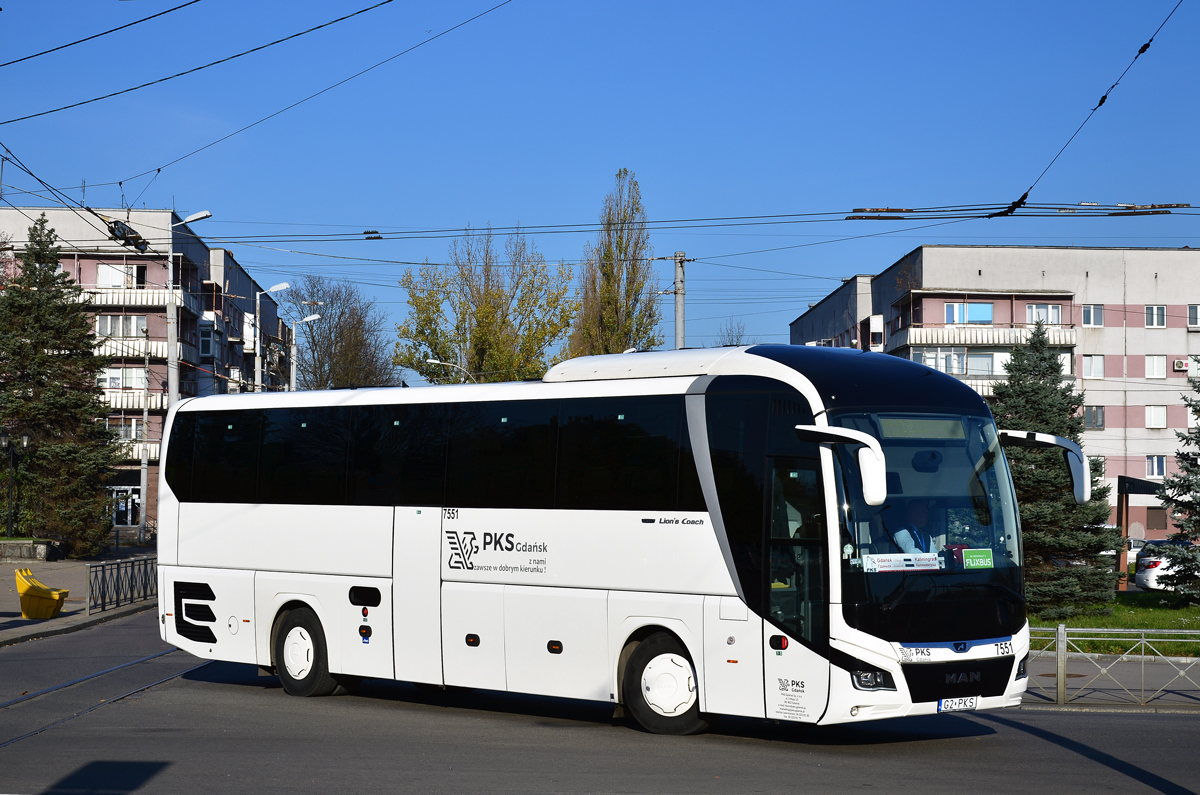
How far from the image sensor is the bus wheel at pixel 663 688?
1098cm

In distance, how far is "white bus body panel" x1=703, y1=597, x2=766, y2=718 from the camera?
33.9 feet

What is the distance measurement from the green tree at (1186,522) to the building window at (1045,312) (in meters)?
42.8

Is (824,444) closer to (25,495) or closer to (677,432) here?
(677,432)

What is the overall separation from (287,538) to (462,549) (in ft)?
8.59

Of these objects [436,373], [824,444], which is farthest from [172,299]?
[824,444]

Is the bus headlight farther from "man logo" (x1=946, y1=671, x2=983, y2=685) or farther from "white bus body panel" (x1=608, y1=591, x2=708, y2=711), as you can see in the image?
"white bus body panel" (x1=608, y1=591, x2=708, y2=711)

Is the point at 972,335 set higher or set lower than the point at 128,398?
higher

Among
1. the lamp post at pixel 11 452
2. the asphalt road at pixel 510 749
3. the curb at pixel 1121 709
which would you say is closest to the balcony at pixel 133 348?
the lamp post at pixel 11 452

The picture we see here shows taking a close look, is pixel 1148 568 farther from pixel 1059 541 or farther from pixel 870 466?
pixel 870 466

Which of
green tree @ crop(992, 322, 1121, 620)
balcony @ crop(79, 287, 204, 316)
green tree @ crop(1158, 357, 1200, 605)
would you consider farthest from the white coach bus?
balcony @ crop(79, 287, 204, 316)

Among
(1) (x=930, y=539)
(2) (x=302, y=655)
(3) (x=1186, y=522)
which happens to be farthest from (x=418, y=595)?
(3) (x=1186, y=522)

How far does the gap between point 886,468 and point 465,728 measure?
4718 mm

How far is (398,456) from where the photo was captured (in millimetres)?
13227

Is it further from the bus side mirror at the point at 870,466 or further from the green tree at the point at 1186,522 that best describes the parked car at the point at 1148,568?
the bus side mirror at the point at 870,466
